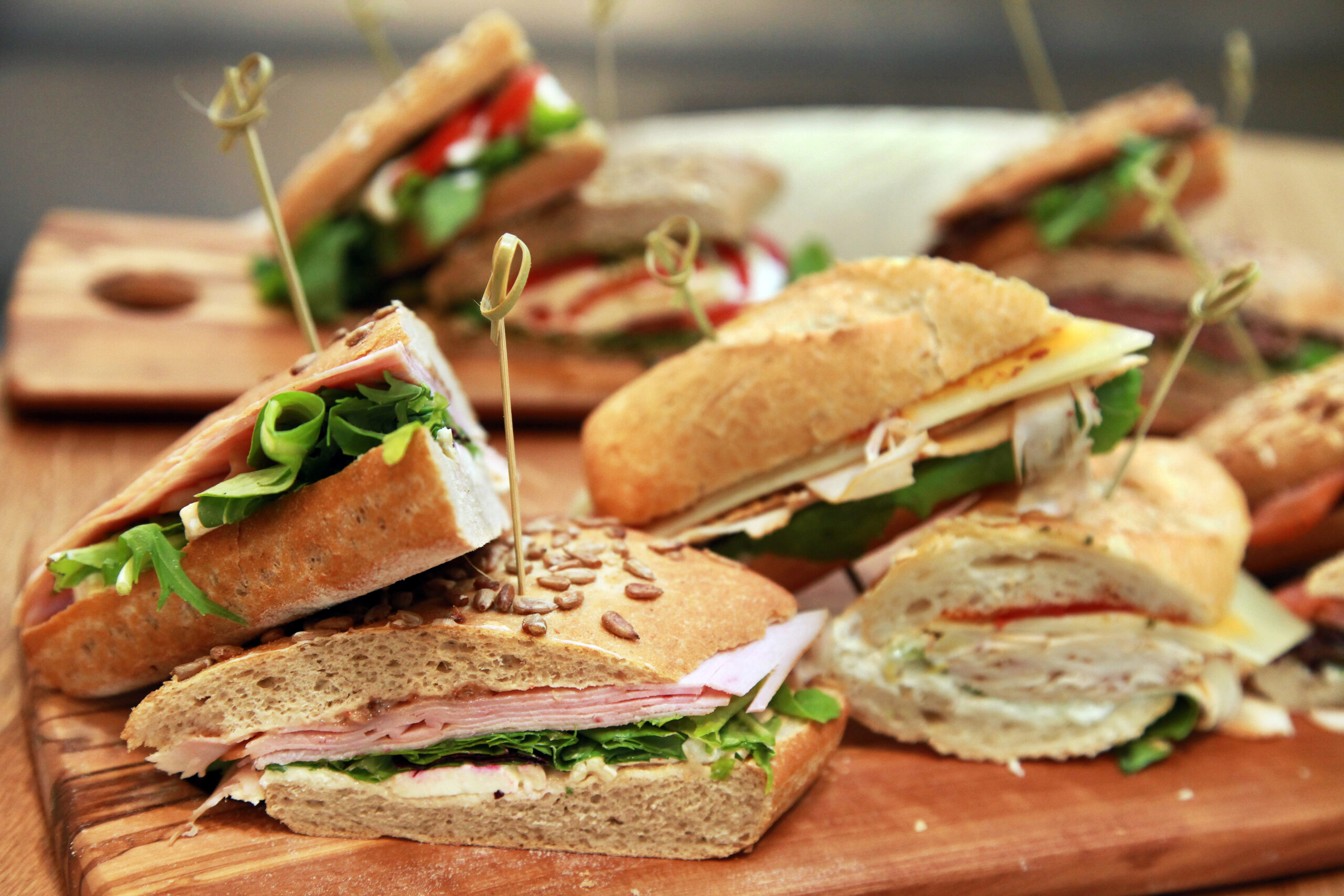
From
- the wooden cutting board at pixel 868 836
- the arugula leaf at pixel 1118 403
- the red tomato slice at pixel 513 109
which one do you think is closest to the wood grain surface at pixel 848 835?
the wooden cutting board at pixel 868 836

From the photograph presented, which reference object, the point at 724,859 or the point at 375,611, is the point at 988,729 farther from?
the point at 375,611

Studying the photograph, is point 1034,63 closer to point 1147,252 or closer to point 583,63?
point 583,63

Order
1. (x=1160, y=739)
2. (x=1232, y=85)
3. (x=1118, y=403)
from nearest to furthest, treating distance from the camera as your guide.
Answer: (x=1118, y=403) < (x=1160, y=739) < (x=1232, y=85)

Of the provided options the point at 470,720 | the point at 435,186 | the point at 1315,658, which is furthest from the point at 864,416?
the point at 435,186

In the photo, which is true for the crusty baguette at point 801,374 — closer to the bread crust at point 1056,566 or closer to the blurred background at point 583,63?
the bread crust at point 1056,566

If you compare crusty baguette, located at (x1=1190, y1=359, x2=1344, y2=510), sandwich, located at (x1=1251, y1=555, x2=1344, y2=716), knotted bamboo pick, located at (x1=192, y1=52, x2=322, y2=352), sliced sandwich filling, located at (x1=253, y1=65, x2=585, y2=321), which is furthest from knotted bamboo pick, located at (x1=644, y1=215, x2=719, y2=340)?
sliced sandwich filling, located at (x1=253, y1=65, x2=585, y2=321)
